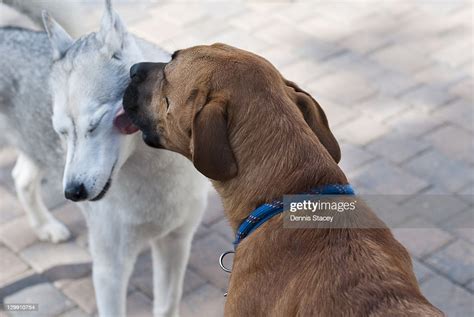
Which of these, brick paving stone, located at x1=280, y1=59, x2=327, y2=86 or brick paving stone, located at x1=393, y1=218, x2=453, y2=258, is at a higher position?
brick paving stone, located at x1=280, y1=59, x2=327, y2=86

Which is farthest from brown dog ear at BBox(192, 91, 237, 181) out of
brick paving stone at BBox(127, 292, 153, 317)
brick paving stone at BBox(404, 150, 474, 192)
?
brick paving stone at BBox(404, 150, 474, 192)

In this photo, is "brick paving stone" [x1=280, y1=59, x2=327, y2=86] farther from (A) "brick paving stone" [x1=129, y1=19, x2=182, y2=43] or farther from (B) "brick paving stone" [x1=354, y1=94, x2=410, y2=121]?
(A) "brick paving stone" [x1=129, y1=19, x2=182, y2=43]

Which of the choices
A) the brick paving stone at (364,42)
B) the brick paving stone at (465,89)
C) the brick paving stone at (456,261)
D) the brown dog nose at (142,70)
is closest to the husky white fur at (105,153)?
the brown dog nose at (142,70)

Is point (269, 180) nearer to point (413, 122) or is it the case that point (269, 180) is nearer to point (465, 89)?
point (413, 122)

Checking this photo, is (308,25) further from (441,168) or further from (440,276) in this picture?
(440,276)

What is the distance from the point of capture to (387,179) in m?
4.96

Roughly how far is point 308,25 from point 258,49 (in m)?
0.54

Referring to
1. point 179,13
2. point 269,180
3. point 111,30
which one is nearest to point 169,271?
point 111,30

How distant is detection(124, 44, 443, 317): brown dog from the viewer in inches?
104

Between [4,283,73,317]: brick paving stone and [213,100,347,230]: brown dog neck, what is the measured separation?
188 centimetres

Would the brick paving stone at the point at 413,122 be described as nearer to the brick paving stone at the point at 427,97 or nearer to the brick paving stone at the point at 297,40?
the brick paving stone at the point at 427,97

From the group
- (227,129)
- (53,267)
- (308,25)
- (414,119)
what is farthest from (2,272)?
(308,25)

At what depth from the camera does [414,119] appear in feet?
17.9

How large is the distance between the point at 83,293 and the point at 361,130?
2061mm
